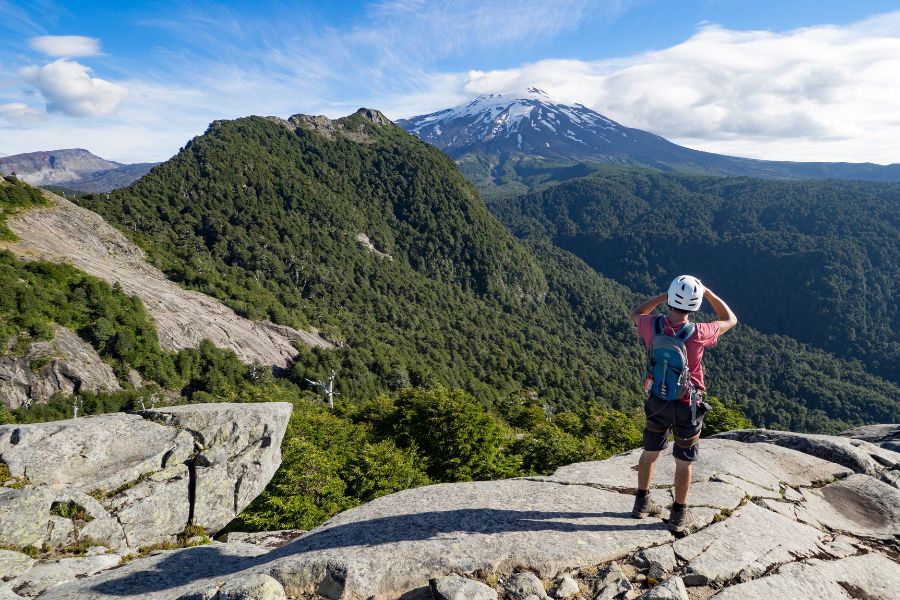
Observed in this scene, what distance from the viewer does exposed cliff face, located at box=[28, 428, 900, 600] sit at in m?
5.79

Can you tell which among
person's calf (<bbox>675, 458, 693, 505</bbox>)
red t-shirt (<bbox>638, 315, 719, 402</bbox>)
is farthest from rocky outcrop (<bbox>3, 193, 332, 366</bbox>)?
person's calf (<bbox>675, 458, 693, 505</bbox>)

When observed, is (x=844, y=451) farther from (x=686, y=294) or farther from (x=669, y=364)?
(x=686, y=294)

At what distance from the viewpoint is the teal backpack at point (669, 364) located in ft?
21.8

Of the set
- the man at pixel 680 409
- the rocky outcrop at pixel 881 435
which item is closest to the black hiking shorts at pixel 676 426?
the man at pixel 680 409

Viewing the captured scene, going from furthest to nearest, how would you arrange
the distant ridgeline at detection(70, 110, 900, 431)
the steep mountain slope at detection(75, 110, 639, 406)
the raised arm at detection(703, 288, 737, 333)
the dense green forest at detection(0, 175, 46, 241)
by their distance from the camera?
the distant ridgeline at detection(70, 110, 900, 431) → the steep mountain slope at detection(75, 110, 639, 406) → the dense green forest at detection(0, 175, 46, 241) → the raised arm at detection(703, 288, 737, 333)

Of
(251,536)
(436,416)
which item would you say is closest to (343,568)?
(251,536)

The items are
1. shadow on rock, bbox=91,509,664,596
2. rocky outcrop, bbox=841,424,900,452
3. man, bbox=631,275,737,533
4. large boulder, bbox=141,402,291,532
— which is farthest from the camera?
rocky outcrop, bbox=841,424,900,452

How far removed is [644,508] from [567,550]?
186cm

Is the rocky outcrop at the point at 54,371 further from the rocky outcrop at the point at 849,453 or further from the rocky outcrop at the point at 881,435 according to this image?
the rocky outcrop at the point at 881,435

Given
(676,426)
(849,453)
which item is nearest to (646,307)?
(676,426)

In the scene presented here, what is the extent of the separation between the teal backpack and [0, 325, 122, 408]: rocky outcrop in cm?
5692

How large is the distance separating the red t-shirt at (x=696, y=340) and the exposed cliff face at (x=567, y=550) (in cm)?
234

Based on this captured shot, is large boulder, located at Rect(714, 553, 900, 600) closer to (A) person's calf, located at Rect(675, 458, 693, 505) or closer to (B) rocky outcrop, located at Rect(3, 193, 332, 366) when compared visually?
(A) person's calf, located at Rect(675, 458, 693, 505)

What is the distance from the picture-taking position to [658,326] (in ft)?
22.9
